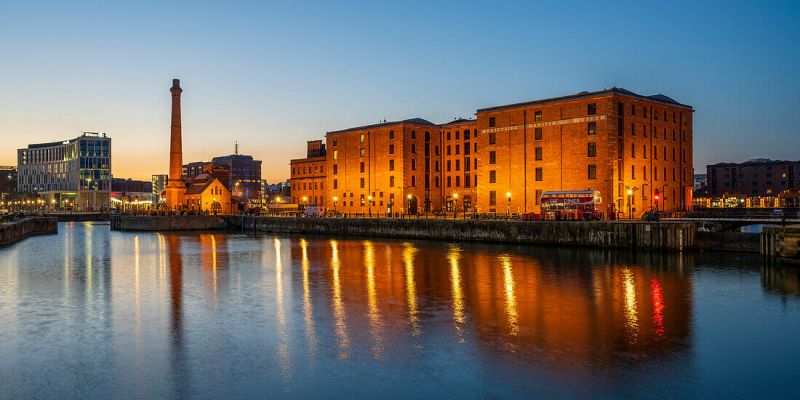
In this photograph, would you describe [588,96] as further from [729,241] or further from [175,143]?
[175,143]

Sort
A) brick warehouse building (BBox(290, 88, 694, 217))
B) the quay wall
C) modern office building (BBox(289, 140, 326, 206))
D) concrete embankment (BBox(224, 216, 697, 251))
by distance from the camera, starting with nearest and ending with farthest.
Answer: the quay wall
concrete embankment (BBox(224, 216, 697, 251))
brick warehouse building (BBox(290, 88, 694, 217))
modern office building (BBox(289, 140, 326, 206))

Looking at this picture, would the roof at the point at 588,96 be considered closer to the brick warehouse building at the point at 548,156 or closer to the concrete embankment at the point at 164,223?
the brick warehouse building at the point at 548,156

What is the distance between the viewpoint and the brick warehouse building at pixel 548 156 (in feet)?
231

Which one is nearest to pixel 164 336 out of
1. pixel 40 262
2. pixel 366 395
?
pixel 366 395

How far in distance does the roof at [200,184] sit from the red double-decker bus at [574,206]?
3053 inches

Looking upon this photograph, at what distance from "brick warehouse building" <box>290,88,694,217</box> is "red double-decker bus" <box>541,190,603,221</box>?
332 centimetres

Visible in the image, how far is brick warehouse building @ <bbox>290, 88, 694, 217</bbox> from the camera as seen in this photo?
70.4 metres

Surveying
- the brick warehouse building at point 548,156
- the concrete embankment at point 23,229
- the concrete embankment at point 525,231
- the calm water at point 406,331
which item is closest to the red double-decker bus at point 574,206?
the brick warehouse building at point 548,156

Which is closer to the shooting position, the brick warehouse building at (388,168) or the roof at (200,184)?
the brick warehouse building at (388,168)

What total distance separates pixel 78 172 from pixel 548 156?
6016 inches

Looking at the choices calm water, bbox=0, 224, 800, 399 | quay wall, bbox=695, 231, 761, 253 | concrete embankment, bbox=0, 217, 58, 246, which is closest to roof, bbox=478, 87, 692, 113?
quay wall, bbox=695, 231, 761, 253

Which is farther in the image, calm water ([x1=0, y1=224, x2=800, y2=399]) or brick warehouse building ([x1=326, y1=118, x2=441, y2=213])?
brick warehouse building ([x1=326, y1=118, x2=441, y2=213])

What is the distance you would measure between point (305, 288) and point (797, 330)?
23041mm

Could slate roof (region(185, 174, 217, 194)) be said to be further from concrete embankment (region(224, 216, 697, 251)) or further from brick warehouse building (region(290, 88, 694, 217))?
brick warehouse building (region(290, 88, 694, 217))
